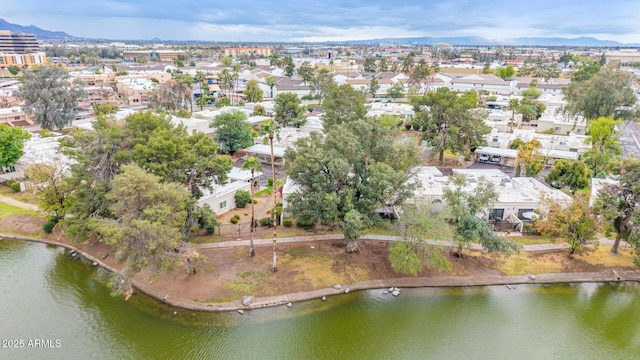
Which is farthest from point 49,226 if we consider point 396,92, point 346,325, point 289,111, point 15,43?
point 15,43

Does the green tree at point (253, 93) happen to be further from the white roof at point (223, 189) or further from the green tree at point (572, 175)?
the green tree at point (572, 175)

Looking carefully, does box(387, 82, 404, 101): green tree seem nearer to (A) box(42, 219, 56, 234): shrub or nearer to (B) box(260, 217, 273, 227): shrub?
(B) box(260, 217, 273, 227): shrub

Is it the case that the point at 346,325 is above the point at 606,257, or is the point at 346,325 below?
below

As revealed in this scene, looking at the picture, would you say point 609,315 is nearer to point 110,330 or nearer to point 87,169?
point 110,330


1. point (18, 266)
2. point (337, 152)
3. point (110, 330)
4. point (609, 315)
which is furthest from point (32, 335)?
point (609, 315)

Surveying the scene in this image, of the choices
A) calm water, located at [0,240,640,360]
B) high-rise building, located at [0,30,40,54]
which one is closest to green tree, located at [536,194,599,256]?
calm water, located at [0,240,640,360]

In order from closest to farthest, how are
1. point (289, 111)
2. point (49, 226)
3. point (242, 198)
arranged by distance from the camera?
point (49, 226) → point (242, 198) → point (289, 111)

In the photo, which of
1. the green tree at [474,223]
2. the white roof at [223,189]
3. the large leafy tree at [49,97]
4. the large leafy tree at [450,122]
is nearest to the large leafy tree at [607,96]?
the large leafy tree at [450,122]

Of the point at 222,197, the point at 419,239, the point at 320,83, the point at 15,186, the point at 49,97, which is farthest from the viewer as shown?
the point at 320,83

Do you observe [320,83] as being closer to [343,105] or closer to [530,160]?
[343,105]
